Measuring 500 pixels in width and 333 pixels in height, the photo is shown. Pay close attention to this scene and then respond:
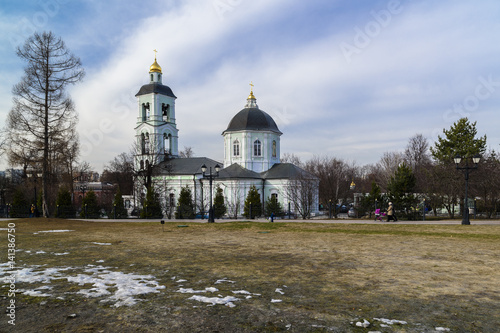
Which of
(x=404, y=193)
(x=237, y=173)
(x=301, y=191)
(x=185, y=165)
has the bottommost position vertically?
(x=404, y=193)

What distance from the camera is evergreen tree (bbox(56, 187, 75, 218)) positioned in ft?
106

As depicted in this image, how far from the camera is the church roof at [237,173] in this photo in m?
41.3

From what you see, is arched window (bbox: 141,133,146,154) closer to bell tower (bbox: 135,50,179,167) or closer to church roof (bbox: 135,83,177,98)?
bell tower (bbox: 135,50,179,167)

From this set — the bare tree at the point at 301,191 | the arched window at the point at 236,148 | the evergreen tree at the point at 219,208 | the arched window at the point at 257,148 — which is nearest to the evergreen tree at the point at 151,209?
the evergreen tree at the point at 219,208

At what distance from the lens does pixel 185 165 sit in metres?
47.8

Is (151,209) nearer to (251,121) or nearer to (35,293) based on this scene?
(251,121)

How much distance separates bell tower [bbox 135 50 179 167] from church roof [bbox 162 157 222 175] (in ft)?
5.38

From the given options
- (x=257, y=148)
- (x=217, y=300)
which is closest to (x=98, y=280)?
(x=217, y=300)

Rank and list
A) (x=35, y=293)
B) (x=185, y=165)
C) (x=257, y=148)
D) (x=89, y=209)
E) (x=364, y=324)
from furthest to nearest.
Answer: (x=185, y=165) < (x=257, y=148) < (x=89, y=209) < (x=35, y=293) < (x=364, y=324)

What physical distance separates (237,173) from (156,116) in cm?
1605

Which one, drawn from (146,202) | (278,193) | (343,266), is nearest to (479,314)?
(343,266)

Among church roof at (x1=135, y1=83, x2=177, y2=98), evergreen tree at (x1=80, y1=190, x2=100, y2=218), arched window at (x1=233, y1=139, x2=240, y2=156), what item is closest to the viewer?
evergreen tree at (x1=80, y1=190, x2=100, y2=218)

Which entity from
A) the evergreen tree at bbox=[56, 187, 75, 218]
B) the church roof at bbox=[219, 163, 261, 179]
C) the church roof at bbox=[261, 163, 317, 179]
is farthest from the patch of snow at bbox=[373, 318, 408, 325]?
the church roof at bbox=[219, 163, 261, 179]

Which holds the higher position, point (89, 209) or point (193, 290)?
point (193, 290)
